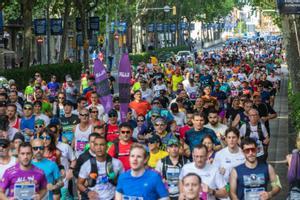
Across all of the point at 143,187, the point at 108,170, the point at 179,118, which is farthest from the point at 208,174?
the point at 179,118

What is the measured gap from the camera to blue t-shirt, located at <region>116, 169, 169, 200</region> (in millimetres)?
8703

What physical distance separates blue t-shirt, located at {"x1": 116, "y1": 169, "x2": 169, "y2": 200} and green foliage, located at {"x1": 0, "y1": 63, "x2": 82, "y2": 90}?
33400mm

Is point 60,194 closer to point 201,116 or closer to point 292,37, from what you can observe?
point 201,116

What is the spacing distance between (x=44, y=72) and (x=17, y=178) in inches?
1587

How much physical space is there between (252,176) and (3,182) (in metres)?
2.64

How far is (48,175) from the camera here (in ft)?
34.5

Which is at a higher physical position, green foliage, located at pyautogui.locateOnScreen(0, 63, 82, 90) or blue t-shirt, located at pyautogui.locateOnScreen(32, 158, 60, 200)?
green foliage, located at pyautogui.locateOnScreen(0, 63, 82, 90)

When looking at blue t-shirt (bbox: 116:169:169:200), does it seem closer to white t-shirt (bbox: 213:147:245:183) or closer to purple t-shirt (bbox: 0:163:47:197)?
purple t-shirt (bbox: 0:163:47:197)

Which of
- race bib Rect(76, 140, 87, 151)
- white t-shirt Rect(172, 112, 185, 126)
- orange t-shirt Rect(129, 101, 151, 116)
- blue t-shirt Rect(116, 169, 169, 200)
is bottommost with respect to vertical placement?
blue t-shirt Rect(116, 169, 169, 200)

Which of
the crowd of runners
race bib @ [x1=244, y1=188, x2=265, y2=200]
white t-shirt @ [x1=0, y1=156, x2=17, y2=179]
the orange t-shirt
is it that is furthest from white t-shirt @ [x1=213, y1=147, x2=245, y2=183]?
the orange t-shirt

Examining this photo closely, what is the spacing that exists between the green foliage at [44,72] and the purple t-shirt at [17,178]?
32.1 meters

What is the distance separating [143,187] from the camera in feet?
28.5

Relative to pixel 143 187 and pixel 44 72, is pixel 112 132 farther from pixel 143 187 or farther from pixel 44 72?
pixel 44 72

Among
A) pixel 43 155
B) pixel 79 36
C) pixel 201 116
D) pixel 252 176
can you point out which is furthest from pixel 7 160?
pixel 79 36
